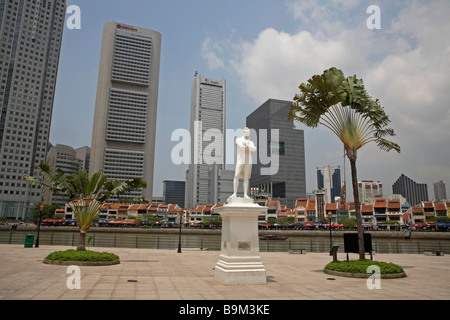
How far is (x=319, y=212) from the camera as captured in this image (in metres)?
115

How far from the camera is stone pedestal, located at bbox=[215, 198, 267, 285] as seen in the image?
10.4 m

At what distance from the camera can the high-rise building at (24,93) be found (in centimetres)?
12250

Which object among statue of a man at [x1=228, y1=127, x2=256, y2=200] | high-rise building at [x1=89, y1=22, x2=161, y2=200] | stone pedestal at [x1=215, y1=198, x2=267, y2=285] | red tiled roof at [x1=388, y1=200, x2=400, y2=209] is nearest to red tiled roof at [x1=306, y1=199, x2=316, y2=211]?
red tiled roof at [x1=388, y1=200, x2=400, y2=209]

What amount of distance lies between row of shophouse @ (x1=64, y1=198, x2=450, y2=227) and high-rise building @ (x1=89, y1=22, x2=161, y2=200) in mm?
44007

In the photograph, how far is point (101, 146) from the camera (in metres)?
162

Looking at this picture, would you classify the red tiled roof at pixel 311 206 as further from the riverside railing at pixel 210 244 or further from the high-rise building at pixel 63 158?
the high-rise building at pixel 63 158

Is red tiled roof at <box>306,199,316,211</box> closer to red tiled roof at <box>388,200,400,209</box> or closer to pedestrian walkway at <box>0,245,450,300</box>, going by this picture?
red tiled roof at <box>388,200,400,209</box>

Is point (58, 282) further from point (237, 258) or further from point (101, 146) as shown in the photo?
point (101, 146)

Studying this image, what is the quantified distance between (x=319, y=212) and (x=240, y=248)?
112 m

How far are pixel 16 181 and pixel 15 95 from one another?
3693cm

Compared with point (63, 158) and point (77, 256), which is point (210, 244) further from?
point (63, 158)

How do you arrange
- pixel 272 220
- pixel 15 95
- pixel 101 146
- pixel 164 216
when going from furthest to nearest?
1. pixel 101 146
2. pixel 15 95
3. pixel 164 216
4. pixel 272 220

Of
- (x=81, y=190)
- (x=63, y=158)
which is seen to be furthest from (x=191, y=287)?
(x=63, y=158)
